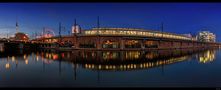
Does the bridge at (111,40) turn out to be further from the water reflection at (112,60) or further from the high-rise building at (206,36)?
the high-rise building at (206,36)

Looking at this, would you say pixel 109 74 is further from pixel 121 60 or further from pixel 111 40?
pixel 111 40

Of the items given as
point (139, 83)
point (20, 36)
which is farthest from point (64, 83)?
point (20, 36)

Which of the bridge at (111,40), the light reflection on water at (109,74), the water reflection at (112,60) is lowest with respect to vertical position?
the light reflection on water at (109,74)

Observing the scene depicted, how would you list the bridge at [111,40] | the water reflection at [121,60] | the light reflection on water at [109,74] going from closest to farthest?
the light reflection on water at [109,74] → the water reflection at [121,60] → the bridge at [111,40]

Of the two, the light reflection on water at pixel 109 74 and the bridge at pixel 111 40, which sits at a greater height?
the bridge at pixel 111 40

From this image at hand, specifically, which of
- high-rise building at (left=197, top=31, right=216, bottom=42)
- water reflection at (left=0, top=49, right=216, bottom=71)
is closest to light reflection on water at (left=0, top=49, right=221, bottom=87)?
water reflection at (left=0, top=49, right=216, bottom=71)

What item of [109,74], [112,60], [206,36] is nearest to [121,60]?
[112,60]

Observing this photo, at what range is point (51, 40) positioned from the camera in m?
95.8

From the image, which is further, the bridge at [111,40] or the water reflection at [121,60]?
the bridge at [111,40]

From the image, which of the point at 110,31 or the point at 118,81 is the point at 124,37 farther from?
the point at 118,81

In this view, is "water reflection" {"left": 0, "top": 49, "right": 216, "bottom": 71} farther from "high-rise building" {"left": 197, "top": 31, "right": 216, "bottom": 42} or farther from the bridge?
"high-rise building" {"left": 197, "top": 31, "right": 216, "bottom": 42}

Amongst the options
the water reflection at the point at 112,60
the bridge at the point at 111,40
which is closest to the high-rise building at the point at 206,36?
the bridge at the point at 111,40

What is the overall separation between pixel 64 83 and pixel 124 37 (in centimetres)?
5444
